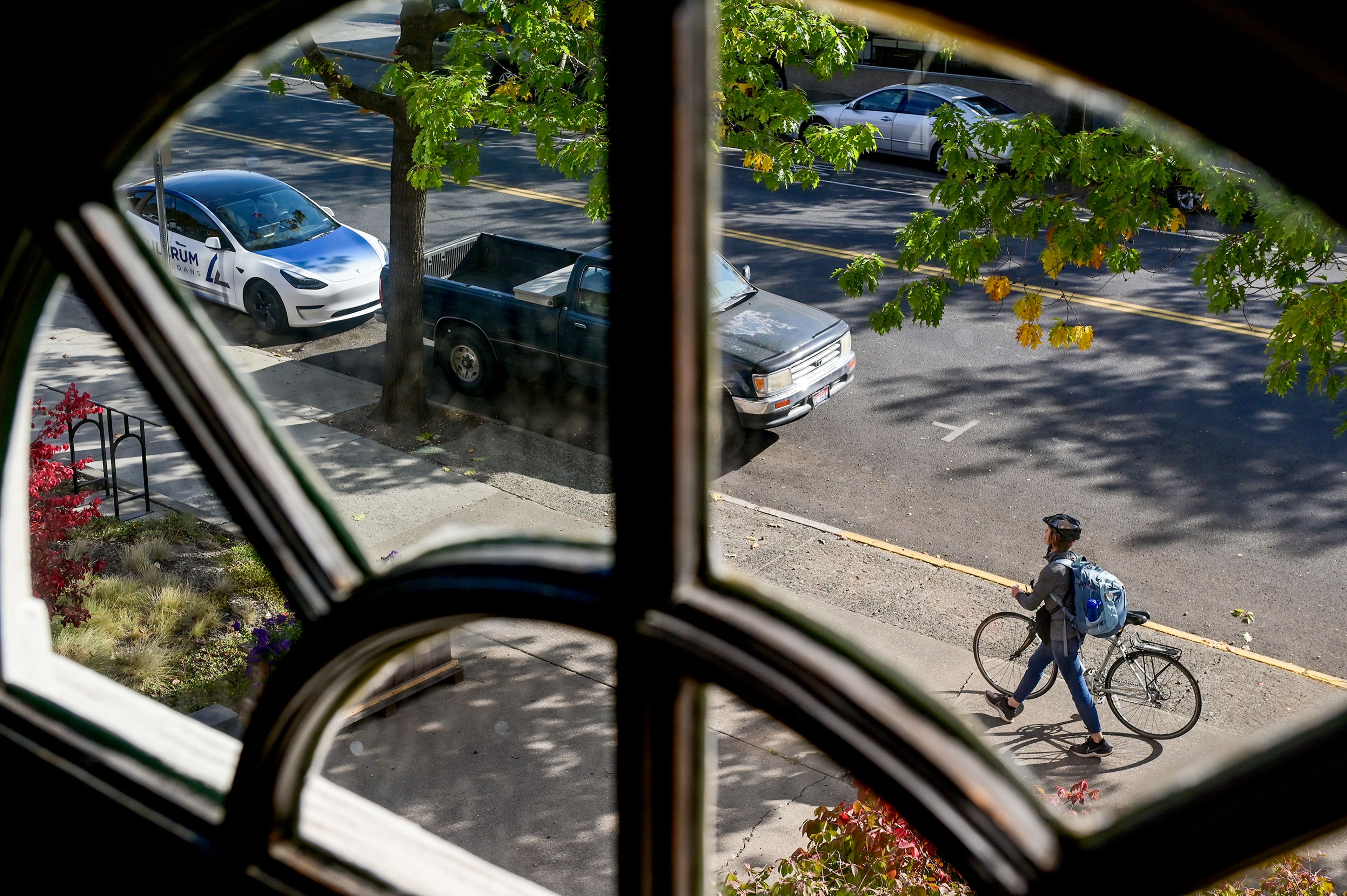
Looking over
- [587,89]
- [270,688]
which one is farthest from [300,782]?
[587,89]

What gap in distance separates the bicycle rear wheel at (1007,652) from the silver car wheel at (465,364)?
18.4ft

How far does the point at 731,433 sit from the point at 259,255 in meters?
5.31

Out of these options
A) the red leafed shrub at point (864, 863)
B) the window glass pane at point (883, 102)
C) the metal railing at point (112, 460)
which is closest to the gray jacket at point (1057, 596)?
the red leafed shrub at point (864, 863)

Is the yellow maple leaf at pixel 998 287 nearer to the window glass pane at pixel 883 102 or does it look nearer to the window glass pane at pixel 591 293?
the window glass pane at pixel 591 293

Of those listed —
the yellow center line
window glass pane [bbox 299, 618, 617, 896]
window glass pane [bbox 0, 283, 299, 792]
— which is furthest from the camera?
the yellow center line

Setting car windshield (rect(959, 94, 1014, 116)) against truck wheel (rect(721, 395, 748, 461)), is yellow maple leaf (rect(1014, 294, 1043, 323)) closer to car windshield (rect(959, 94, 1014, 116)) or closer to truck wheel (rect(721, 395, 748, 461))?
truck wheel (rect(721, 395, 748, 461))

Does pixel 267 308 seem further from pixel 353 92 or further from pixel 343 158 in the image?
pixel 343 158

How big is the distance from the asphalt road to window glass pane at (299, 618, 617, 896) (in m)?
2.86

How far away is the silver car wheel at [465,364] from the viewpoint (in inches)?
440

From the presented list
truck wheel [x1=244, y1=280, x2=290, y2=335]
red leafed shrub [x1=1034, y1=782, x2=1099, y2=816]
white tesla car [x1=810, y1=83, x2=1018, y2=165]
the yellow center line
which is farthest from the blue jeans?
white tesla car [x1=810, y1=83, x2=1018, y2=165]

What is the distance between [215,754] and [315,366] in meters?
11.1

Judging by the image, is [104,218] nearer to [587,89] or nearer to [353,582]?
[353,582]

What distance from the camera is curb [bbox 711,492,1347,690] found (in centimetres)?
721

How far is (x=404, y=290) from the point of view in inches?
403
